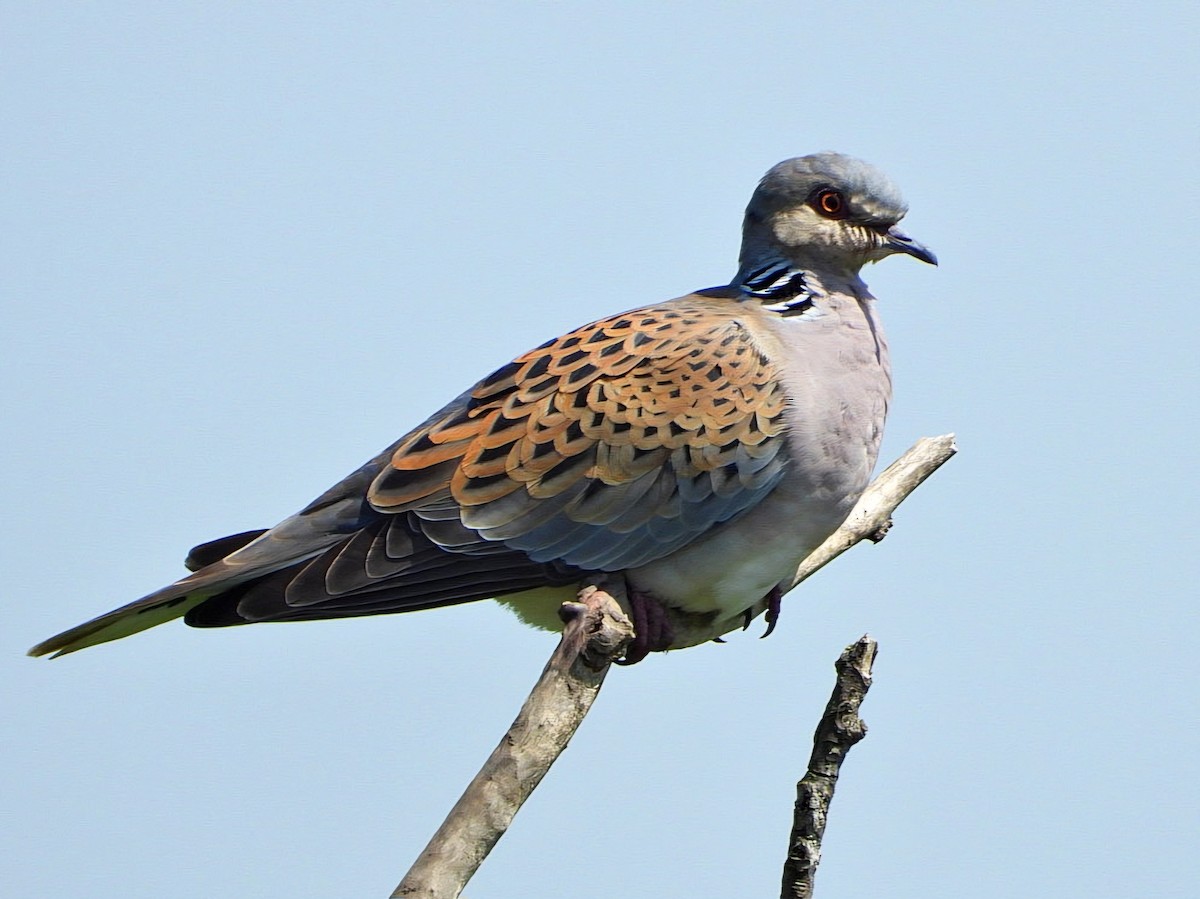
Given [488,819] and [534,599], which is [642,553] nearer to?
[534,599]

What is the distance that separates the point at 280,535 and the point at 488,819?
1783 mm

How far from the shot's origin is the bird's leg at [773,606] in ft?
18.1

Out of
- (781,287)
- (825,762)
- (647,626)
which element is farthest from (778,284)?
(825,762)

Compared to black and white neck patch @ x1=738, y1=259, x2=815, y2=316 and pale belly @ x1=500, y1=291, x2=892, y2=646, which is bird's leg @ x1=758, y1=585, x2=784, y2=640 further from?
black and white neck patch @ x1=738, y1=259, x2=815, y2=316

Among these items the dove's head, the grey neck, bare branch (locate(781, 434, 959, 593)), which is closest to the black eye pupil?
the dove's head

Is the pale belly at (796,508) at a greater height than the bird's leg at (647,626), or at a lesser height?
greater

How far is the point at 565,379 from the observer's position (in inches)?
201

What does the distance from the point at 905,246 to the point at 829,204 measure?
0.97 ft

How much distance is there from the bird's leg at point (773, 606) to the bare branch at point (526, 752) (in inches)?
69.3

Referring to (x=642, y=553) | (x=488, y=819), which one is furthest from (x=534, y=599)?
(x=488, y=819)

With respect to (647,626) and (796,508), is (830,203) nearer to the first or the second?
(796,508)

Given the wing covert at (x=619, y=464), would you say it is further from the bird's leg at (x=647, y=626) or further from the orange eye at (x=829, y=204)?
the orange eye at (x=829, y=204)

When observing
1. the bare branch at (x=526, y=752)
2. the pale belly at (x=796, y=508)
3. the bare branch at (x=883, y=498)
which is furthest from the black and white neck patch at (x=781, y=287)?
the bare branch at (x=526, y=752)

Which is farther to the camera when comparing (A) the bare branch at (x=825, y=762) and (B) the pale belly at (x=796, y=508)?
(B) the pale belly at (x=796, y=508)
